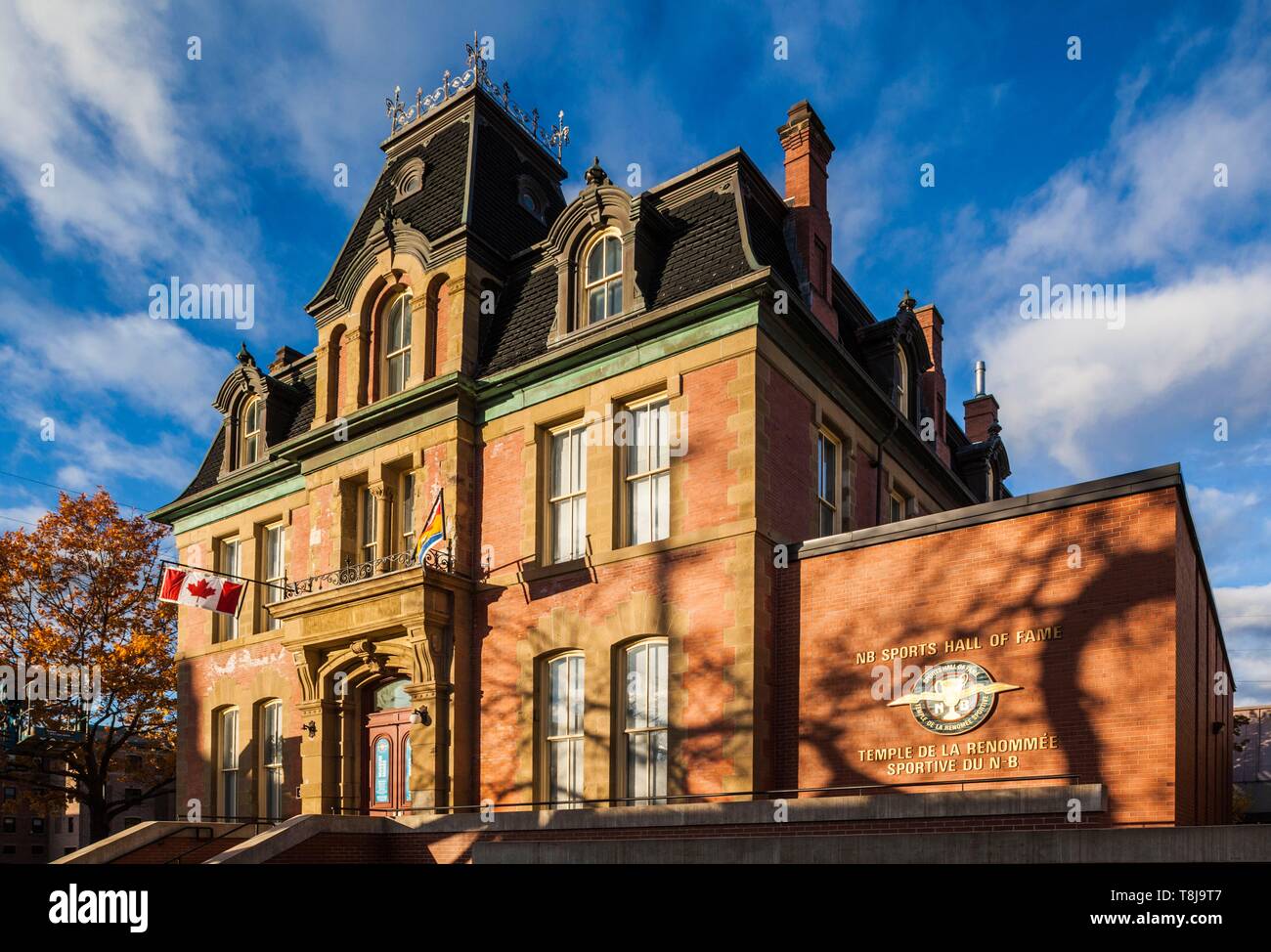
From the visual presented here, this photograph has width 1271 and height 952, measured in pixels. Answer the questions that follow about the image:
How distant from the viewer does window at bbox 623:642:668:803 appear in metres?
17.7

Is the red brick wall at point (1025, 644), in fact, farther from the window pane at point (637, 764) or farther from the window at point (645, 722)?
the window pane at point (637, 764)

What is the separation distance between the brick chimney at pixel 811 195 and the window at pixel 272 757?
14.5 m

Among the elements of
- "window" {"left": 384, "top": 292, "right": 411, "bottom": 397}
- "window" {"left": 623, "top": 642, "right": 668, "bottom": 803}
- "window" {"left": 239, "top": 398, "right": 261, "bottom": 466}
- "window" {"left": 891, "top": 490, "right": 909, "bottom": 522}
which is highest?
"window" {"left": 384, "top": 292, "right": 411, "bottom": 397}

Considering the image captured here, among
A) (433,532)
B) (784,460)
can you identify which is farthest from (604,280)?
(433,532)

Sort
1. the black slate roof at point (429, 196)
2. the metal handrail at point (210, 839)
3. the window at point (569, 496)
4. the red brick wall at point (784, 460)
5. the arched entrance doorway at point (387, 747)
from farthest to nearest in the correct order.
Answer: the black slate roof at point (429, 196), the arched entrance doorway at point (387, 747), the window at point (569, 496), the metal handrail at point (210, 839), the red brick wall at point (784, 460)

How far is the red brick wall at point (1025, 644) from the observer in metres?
13.9

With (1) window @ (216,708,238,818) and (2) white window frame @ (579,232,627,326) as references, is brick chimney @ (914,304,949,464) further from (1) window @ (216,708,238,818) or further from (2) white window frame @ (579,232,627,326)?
(1) window @ (216,708,238,818)

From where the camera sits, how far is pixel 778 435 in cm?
1845

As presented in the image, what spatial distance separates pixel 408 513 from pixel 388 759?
4766 millimetres

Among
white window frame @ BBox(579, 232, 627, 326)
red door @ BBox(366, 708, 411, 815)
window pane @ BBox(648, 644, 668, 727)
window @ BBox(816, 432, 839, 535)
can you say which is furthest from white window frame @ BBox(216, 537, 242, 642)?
window @ BBox(816, 432, 839, 535)

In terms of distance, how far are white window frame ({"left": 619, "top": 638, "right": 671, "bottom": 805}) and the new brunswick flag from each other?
4090 mm

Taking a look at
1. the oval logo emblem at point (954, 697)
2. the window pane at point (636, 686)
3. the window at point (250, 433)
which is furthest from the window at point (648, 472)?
the window at point (250, 433)

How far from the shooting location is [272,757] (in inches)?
974
